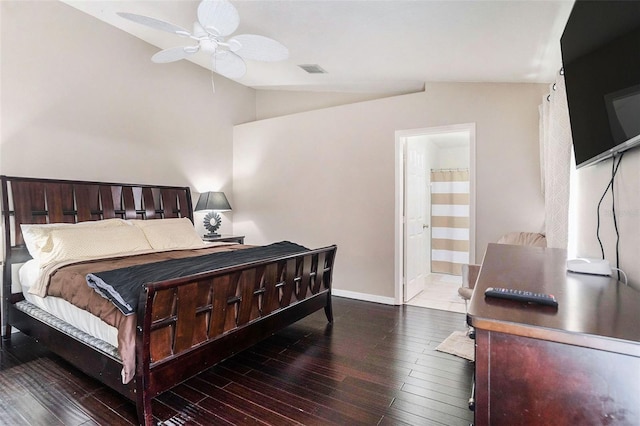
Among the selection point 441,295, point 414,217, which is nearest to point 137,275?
point 414,217

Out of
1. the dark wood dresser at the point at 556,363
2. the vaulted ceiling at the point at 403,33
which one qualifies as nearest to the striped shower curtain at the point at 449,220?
the vaulted ceiling at the point at 403,33

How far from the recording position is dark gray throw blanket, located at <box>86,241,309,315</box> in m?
1.90

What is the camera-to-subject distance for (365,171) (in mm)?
4371

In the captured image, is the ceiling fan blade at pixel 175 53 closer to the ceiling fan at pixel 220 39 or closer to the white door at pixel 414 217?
the ceiling fan at pixel 220 39

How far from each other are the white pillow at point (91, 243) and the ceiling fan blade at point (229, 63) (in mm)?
1949

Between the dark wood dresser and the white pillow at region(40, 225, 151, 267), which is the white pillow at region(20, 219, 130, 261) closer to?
the white pillow at region(40, 225, 151, 267)

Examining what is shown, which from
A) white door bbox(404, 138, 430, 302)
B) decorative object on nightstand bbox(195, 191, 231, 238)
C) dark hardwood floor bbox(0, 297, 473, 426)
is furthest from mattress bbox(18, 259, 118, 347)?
white door bbox(404, 138, 430, 302)

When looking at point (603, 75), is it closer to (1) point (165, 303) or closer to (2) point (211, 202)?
(1) point (165, 303)

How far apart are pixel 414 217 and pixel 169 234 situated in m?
3.17

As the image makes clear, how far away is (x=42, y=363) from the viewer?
2.65m

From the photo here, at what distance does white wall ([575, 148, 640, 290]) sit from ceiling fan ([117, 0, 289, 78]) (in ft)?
7.65

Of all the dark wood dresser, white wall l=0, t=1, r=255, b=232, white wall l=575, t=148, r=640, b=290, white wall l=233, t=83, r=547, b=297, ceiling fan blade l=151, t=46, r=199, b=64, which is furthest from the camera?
white wall l=233, t=83, r=547, b=297

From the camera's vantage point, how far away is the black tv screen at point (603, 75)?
113 centimetres

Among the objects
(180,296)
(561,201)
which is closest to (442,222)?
(561,201)
